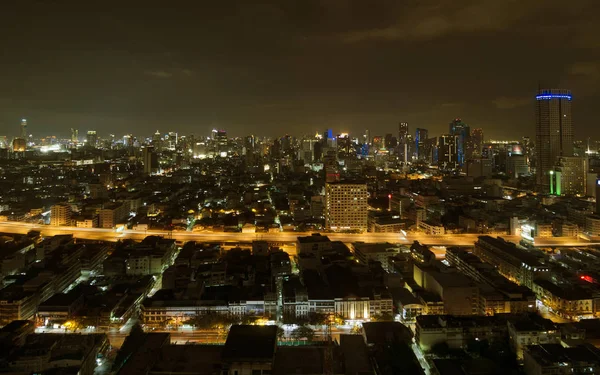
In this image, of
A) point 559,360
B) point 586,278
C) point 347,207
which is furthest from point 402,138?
point 559,360

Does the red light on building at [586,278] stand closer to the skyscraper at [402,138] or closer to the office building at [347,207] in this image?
the office building at [347,207]

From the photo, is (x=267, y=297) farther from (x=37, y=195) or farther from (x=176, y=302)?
(x=37, y=195)

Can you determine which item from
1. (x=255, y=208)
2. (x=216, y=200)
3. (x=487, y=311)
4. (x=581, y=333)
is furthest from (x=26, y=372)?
(x=216, y=200)

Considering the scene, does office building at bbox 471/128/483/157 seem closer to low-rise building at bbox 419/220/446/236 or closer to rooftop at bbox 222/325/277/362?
low-rise building at bbox 419/220/446/236

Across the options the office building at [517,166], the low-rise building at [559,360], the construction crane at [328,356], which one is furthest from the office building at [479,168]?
the construction crane at [328,356]

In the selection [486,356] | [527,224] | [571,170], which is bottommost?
[486,356]
